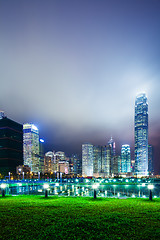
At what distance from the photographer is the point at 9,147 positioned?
148375 mm

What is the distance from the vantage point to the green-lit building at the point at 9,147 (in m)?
144

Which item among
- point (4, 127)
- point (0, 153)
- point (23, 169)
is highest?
point (4, 127)

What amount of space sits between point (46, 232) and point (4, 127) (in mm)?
151467

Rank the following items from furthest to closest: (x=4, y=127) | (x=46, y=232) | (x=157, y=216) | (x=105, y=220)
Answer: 1. (x=4, y=127)
2. (x=157, y=216)
3. (x=105, y=220)
4. (x=46, y=232)

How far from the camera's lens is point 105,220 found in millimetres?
11266

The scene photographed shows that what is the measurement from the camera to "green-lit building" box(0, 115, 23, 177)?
144m

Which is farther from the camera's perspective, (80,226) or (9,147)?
(9,147)

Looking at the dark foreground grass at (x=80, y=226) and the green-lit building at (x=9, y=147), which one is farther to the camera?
the green-lit building at (x=9, y=147)

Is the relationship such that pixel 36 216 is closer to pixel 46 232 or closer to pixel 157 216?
pixel 46 232

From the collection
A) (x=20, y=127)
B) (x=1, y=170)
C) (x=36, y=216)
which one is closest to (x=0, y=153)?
(x=1, y=170)

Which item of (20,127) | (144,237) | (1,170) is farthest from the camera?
(20,127)

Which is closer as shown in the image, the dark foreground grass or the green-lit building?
the dark foreground grass

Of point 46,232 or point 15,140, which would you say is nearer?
point 46,232

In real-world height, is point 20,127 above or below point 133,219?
above
